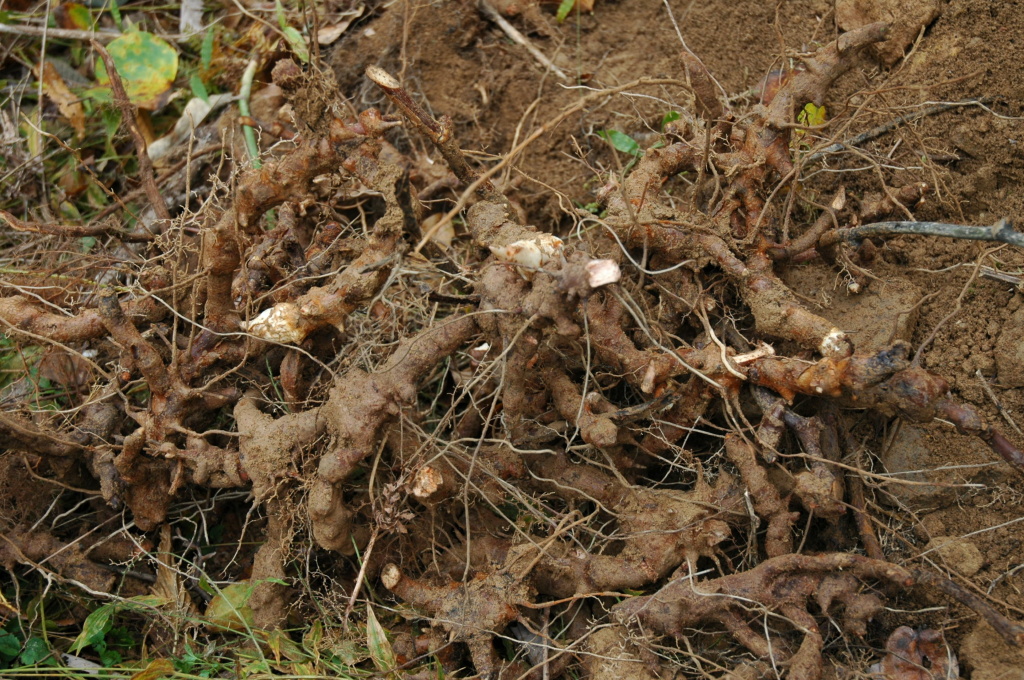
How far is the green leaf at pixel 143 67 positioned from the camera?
2.38m

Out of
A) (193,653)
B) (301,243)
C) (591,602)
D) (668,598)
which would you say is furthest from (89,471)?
(668,598)

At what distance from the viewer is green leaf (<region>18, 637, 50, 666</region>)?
5.62 feet

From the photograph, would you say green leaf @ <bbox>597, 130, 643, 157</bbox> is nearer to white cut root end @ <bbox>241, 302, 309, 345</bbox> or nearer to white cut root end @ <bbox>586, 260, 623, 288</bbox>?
white cut root end @ <bbox>586, 260, 623, 288</bbox>

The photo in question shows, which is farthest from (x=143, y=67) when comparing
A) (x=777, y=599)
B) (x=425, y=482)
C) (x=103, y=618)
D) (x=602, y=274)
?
(x=777, y=599)

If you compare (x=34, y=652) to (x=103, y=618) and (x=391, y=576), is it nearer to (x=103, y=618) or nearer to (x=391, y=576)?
(x=103, y=618)

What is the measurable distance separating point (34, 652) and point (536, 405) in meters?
1.32

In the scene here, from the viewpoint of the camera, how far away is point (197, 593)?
71.0 inches

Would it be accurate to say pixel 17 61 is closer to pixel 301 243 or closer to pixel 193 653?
pixel 301 243

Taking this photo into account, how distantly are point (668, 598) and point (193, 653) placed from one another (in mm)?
1089

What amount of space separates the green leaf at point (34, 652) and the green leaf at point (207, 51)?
178 centimetres

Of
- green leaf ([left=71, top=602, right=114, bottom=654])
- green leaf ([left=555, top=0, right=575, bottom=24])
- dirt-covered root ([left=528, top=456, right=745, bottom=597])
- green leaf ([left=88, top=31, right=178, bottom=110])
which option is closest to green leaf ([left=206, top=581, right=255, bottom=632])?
green leaf ([left=71, top=602, right=114, bottom=654])

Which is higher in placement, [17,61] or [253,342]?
[17,61]

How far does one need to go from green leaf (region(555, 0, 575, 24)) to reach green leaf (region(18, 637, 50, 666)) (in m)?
2.19

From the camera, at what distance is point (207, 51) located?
8.07ft
